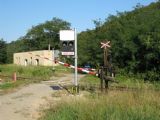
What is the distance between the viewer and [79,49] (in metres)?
36.7

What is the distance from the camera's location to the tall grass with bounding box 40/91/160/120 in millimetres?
9078

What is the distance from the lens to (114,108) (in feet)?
32.0

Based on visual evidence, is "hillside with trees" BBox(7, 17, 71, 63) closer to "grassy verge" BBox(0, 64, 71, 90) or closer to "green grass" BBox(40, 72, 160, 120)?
"grassy verge" BBox(0, 64, 71, 90)

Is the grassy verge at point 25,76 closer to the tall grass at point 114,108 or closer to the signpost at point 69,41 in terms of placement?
the signpost at point 69,41

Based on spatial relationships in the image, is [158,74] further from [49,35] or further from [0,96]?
[49,35]

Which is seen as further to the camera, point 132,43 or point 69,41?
point 132,43

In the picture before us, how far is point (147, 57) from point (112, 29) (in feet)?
20.9

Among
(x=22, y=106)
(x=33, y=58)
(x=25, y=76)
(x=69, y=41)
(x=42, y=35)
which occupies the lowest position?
(x=22, y=106)

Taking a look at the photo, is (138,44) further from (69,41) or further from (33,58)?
(33,58)

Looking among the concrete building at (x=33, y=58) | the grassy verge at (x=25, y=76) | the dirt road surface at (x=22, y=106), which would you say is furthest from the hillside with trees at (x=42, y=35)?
the dirt road surface at (x=22, y=106)

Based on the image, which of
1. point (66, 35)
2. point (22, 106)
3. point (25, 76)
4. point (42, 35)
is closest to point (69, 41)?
point (66, 35)

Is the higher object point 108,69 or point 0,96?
point 108,69

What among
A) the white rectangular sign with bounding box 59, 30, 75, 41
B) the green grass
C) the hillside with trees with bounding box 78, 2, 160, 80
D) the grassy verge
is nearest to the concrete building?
the grassy verge

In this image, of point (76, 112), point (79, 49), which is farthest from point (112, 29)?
point (76, 112)
